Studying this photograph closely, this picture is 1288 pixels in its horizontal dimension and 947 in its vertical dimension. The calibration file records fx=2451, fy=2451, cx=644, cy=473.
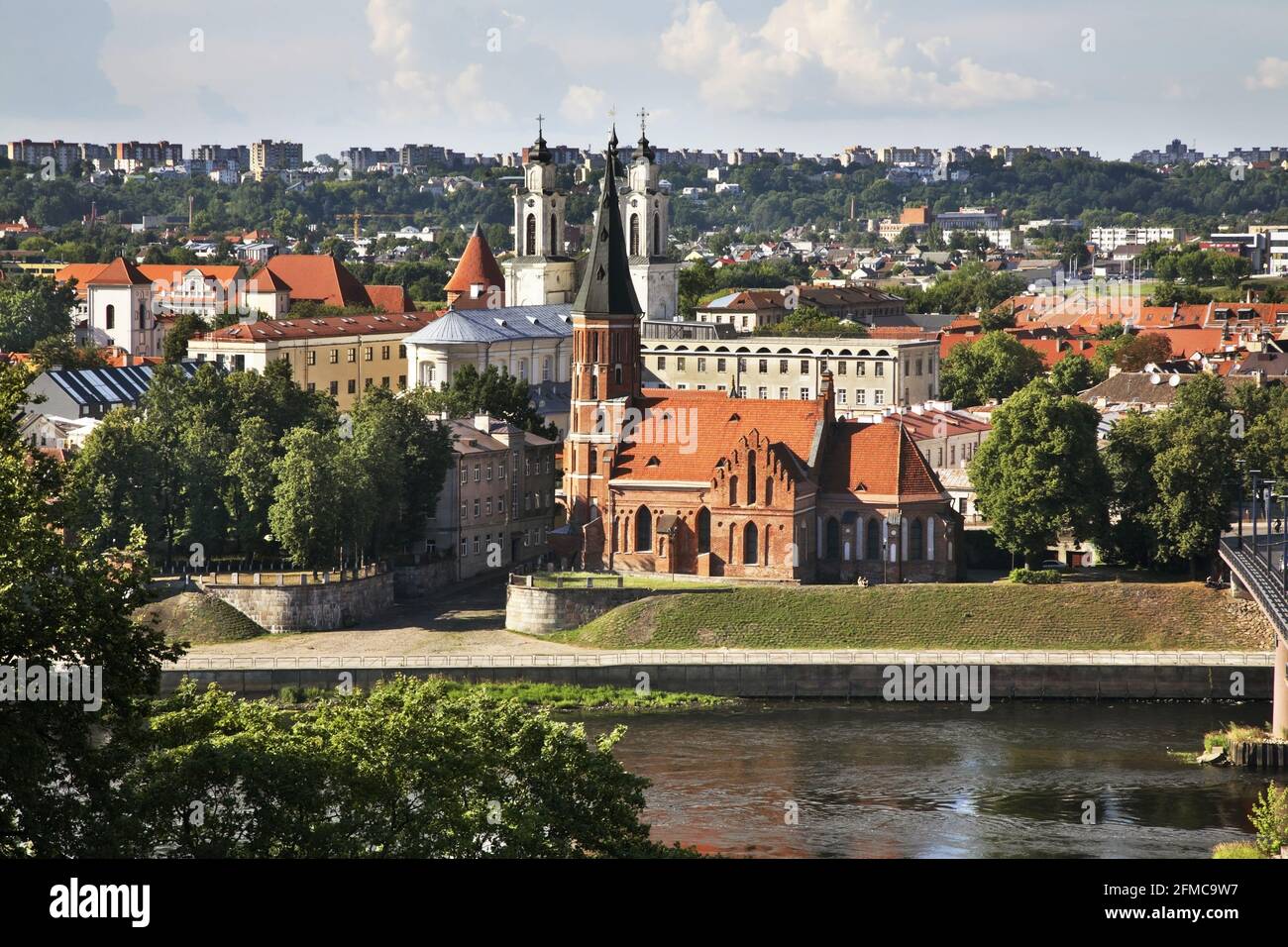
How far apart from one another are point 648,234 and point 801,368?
10.9 metres

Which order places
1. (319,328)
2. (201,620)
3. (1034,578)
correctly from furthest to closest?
(319,328) → (201,620) → (1034,578)

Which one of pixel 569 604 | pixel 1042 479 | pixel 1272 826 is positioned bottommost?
pixel 1272 826

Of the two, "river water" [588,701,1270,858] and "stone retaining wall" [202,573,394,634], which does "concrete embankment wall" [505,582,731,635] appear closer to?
"stone retaining wall" [202,573,394,634]

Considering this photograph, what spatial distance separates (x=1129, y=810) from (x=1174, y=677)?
12638 mm

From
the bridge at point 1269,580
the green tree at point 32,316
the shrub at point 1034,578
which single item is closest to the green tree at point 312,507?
the shrub at point 1034,578

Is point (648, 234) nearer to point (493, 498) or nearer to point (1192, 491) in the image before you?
point (493, 498)

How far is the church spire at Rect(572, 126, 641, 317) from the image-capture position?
6650 centimetres

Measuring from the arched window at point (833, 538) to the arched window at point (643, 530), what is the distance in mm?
4681

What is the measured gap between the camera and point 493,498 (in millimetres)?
70062

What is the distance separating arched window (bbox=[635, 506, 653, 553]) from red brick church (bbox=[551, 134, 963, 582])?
4 cm

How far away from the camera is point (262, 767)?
1125 inches

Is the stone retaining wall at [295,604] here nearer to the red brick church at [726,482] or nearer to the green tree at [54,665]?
the red brick church at [726,482]

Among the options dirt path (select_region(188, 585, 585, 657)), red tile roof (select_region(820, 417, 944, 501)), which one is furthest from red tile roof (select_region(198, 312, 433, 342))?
red tile roof (select_region(820, 417, 944, 501))

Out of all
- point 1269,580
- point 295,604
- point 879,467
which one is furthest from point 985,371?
point 1269,580
